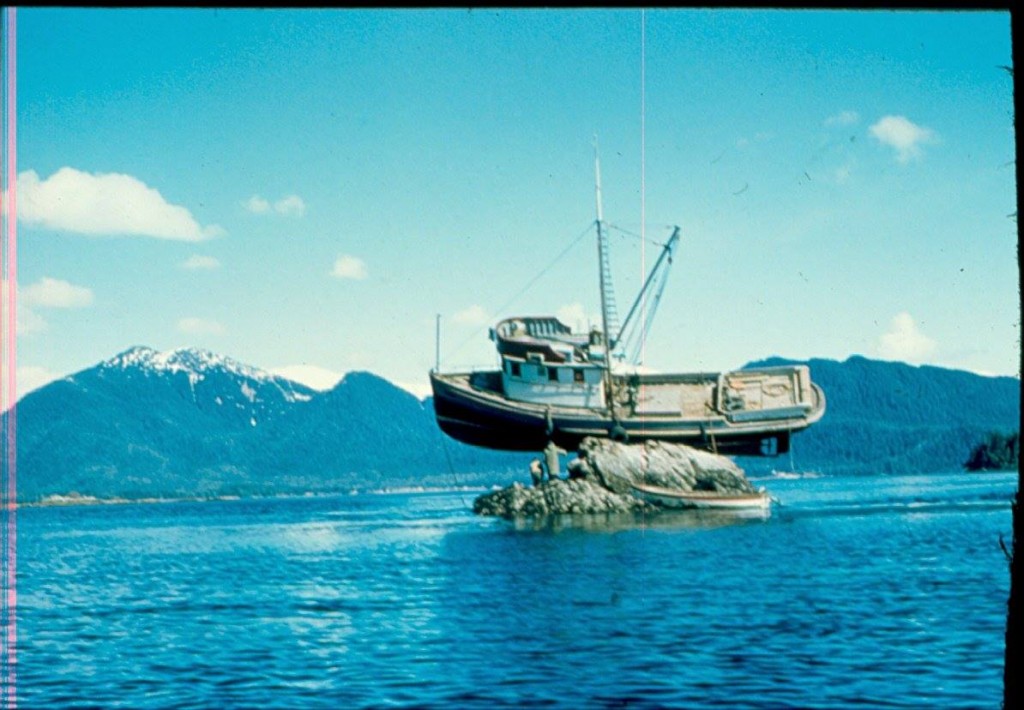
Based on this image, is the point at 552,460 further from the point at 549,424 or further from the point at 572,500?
the point at 572,500

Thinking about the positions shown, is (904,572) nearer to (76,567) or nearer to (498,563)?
(498,563)

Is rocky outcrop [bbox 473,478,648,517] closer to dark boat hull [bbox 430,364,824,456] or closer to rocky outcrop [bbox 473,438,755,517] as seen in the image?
rocky outcrop [bbox 473,438,755,517]

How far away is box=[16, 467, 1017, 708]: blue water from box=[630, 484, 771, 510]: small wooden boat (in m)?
14.5

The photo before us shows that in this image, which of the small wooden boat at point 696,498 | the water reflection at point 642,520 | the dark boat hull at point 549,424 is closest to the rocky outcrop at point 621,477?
the small wooden boat at point 696,498

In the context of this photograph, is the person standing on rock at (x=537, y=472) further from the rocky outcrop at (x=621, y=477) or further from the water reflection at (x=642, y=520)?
the water reflection at (x=642, y=520)

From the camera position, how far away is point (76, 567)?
47812 mm

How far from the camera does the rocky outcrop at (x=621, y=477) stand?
62.6 metres

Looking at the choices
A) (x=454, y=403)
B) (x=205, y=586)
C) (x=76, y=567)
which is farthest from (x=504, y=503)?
(x=205, y=586)

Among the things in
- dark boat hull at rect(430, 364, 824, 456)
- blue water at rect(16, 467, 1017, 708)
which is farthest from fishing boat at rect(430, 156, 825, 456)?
blue water at rect(16, 467, 1017, 708)

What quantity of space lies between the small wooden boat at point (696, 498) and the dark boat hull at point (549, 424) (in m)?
3.91

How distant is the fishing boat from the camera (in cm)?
6569

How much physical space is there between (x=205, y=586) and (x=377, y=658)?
18.0 meters

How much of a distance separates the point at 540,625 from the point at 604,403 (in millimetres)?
43850

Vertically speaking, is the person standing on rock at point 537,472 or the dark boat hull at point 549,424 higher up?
the dark boat hull at point 549,424
